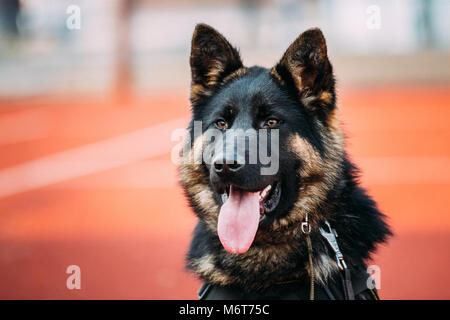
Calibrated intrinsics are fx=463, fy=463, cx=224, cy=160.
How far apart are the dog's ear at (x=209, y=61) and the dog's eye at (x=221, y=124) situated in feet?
1.01

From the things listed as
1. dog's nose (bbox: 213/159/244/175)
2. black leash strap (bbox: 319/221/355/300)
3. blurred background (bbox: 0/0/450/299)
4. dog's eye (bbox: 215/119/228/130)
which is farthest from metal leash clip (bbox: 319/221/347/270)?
dog's eye (bbox: 215/119/228/130)

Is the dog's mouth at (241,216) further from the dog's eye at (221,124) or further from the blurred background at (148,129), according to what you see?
the blurred background at (148,129)

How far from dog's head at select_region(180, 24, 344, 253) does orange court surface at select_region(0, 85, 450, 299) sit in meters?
0.45

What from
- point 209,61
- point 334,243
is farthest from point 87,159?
point 334,243

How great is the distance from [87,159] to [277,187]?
34.9ft

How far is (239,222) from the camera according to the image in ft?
9.80

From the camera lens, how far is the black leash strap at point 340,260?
2.94 metres

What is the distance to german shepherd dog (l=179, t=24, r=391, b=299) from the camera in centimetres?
300

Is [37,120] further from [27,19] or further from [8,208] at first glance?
[8,208]

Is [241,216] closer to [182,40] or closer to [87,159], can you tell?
[87,159]

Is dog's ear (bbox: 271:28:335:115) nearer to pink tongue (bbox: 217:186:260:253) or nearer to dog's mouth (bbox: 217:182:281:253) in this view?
dog's mouth (bbox: 217:182:281:253)

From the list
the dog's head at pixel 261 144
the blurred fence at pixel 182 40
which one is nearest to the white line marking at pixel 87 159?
the blurred fence at pixel 182 40

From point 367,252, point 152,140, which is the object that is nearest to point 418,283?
point 367,252
